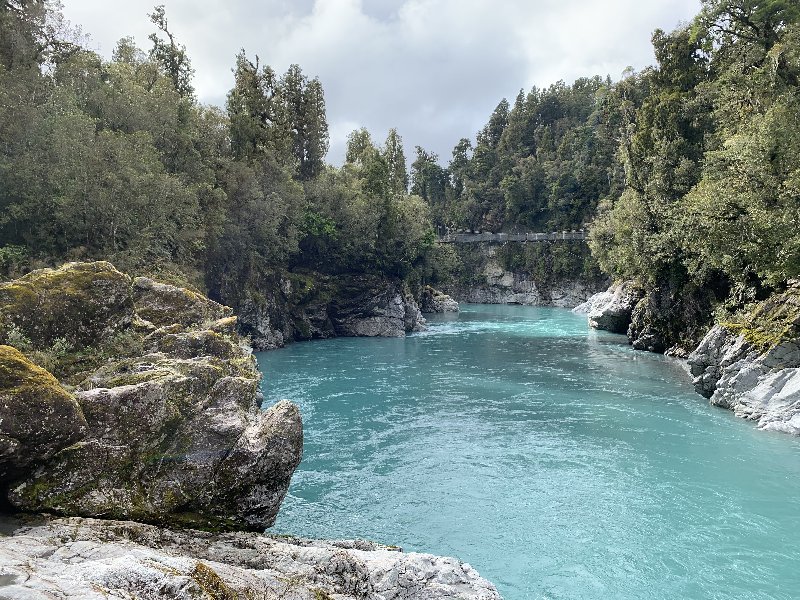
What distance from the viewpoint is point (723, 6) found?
26.6 meters

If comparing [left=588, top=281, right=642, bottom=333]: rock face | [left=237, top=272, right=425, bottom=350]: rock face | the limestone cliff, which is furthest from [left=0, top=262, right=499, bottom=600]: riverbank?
the limestone cliff

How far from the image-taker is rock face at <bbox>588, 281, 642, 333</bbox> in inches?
1642

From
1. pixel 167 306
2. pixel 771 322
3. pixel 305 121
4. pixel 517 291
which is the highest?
pixel 305 121

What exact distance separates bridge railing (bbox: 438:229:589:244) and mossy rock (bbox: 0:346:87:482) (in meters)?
75.9

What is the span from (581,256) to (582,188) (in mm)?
10464

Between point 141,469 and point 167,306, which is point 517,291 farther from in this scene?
point 141,469

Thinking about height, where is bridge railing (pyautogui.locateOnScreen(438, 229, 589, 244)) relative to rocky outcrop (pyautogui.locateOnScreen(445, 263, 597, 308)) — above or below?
above

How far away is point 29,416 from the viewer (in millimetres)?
6574

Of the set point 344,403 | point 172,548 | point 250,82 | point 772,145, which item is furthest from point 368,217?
point 172,548

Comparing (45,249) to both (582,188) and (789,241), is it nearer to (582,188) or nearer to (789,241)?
(789,241)

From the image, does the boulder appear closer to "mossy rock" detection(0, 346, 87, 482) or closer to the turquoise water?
the turquoise water

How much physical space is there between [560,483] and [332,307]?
3539cm

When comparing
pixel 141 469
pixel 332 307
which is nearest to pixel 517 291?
pixel 332 307

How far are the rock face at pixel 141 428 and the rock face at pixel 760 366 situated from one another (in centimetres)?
1692
